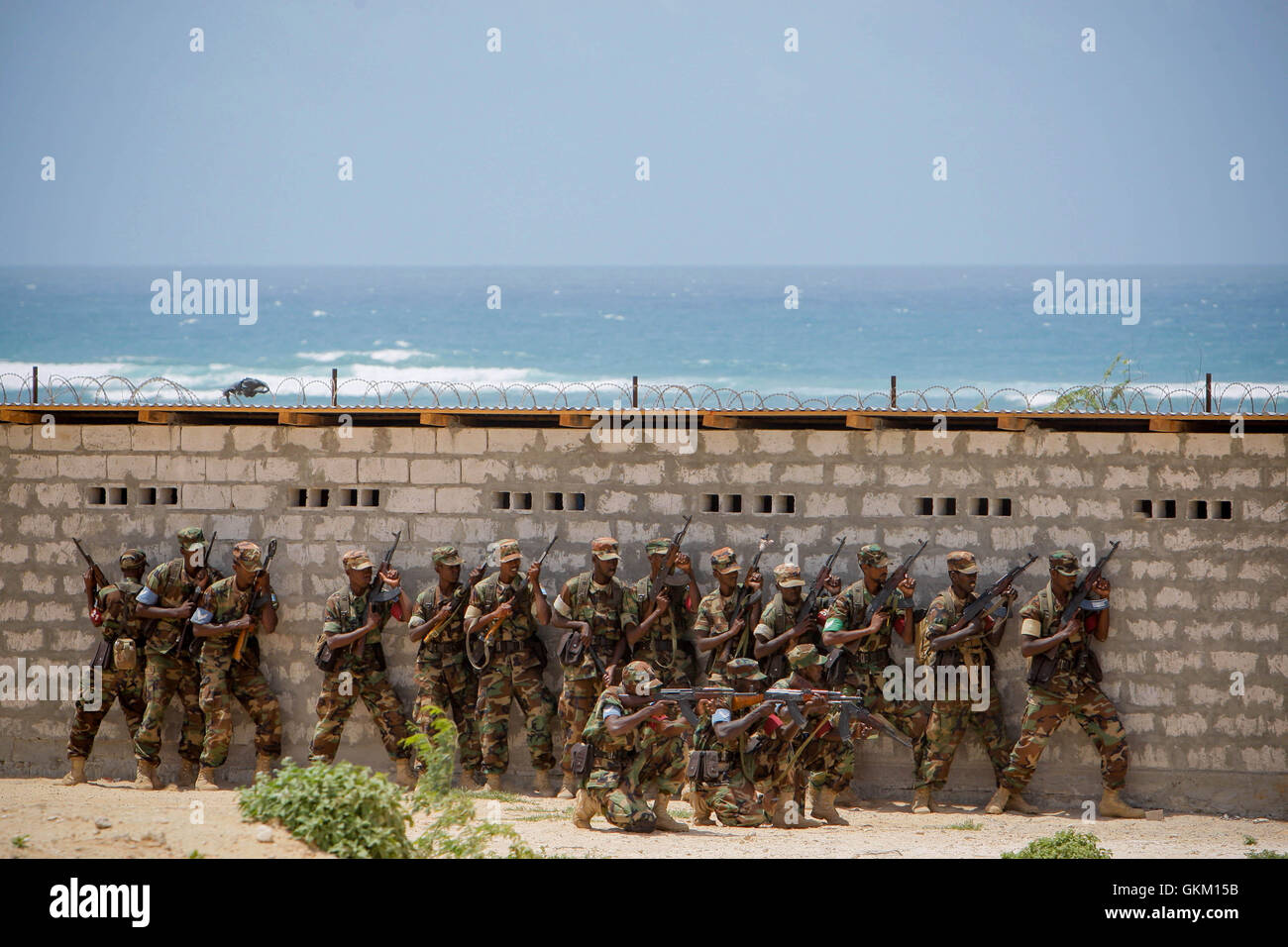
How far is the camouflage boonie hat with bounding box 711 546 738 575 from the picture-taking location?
36.6ft

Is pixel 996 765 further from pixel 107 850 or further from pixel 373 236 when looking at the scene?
pixel 373 236

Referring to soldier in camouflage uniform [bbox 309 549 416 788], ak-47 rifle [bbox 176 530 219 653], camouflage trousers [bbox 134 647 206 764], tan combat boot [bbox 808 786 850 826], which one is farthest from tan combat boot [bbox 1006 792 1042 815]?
ak-47 rifle [bbox 176 530 219 653]

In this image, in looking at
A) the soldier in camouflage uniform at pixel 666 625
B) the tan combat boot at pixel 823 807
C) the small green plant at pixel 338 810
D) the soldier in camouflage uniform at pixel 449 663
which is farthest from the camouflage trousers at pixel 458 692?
the small green plant at pixel 338 810

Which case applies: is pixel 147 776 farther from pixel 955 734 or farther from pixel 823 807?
pixel 955 734

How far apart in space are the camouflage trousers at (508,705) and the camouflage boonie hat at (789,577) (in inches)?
77.0

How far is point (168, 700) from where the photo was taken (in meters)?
11.9

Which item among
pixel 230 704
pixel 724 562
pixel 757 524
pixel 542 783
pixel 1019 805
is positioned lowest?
pixel 1019 805

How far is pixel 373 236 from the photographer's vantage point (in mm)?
62344

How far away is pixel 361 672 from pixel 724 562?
2.93 metres

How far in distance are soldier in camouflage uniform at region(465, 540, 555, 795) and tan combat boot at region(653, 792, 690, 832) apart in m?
1.60

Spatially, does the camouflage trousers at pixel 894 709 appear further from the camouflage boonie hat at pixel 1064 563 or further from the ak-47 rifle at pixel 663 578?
the ak-47 rifle at pixel 663 578

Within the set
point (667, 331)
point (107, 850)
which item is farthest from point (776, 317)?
point (107, 850)

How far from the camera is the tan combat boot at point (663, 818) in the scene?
1010 centimetres

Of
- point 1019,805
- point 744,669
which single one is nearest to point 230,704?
point 744,669
